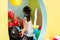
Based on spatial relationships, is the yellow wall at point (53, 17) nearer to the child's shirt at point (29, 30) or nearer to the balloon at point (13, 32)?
the child's shirt at point (29, 30)

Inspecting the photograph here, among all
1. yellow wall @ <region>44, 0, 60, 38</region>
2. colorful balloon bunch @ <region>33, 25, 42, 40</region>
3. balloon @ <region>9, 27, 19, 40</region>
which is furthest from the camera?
yellow wall @ <region>44, 0, 60, 38</region>

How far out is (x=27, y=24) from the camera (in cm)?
80

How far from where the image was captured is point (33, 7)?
86 centimetres

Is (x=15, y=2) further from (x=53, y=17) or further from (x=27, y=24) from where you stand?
(x=53, y=17)

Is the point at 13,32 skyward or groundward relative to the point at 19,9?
groundward

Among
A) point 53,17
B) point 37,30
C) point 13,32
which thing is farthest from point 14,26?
point 53,17

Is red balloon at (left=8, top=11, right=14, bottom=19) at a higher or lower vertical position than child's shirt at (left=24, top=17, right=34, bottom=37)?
higher

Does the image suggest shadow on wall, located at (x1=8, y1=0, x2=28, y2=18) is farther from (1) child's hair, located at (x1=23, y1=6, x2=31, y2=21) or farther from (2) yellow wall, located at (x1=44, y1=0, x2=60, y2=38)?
(2) yellow wall, located at (x1=44, y1=0, x2=60, y2=38)

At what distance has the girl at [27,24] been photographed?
0.80 meters

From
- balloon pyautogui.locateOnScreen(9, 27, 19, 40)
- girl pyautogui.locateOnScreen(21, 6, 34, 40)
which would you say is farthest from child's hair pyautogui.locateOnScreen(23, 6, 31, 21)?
balloon pyautogui.locateOnScreen(9, 27, 19, 40)

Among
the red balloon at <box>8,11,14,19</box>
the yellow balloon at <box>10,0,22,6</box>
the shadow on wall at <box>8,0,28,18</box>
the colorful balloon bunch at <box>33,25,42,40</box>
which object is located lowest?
the colorful balloon bunch at <box>33,25,42,40</box>

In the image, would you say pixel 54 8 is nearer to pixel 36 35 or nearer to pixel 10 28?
pixel 36 35

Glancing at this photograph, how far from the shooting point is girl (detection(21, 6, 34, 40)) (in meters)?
0.80

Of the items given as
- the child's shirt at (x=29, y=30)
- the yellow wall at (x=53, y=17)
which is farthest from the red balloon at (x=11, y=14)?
the yellow wall at (x=53, y=17)
